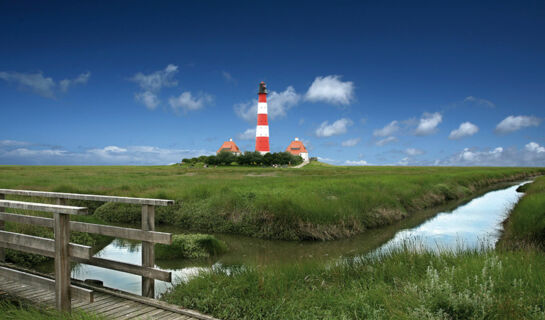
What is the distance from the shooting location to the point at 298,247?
13883mm

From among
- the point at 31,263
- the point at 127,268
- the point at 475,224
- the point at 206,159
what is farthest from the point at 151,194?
the point at 206,159

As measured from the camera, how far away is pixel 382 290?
644 cm

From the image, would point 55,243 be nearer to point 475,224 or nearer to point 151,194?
point 151,194

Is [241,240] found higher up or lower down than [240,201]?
lower down

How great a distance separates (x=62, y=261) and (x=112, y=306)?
1362 millimetres

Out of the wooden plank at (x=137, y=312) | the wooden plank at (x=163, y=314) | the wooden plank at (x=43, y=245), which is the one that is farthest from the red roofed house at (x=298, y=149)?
the wooden plank at (x=43, y=245)

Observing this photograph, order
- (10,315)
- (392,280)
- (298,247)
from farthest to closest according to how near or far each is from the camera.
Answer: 1. (298,247)
2. (392,280)
3. (10,315)

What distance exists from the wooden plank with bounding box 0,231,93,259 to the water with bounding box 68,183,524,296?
2.89m

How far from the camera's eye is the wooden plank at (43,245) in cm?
521

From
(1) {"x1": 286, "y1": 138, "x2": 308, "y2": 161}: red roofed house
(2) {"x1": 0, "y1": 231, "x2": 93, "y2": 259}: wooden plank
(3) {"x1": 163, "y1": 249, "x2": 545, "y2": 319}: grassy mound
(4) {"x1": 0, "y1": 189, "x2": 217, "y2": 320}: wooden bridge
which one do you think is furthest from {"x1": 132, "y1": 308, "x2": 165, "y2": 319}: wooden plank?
(1) {"x1": 286, "y1": 138, "x2": 308, "y2": 161}: red roofed house

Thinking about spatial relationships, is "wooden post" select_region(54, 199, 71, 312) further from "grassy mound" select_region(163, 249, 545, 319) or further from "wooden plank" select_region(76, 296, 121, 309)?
"grassy mound" select_region(163, 249, 545, 319)

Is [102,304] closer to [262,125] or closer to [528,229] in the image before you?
[528,229]

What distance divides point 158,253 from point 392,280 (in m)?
8.03

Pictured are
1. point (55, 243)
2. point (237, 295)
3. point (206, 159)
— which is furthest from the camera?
point (206, 159)
